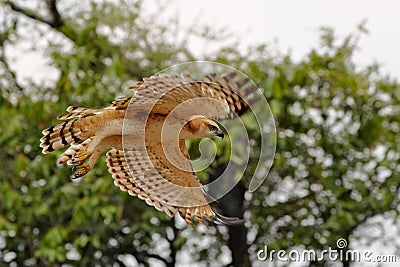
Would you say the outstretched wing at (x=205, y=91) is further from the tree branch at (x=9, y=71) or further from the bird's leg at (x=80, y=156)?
the tree branch at (x=9, y=71)

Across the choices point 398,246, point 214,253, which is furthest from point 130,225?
point 398,246

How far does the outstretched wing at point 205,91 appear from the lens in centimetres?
58

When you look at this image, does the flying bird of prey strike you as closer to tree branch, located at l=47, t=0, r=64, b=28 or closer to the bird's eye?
the bird's eye

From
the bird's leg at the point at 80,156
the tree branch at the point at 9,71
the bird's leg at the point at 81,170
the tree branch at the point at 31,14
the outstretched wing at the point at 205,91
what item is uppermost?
the outstretched wing at the point at 205,91

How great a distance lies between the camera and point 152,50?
10.0 feet

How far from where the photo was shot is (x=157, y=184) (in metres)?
0.66

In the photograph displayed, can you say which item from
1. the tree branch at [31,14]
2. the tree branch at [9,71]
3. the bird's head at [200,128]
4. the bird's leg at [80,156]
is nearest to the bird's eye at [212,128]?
the bird's head at [200,128]

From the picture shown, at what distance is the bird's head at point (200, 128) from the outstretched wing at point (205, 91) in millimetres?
11

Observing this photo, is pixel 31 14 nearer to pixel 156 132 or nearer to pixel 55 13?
pixel 55 13

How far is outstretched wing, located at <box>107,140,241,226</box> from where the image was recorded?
64cm

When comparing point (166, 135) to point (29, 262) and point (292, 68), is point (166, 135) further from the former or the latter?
point (29, 262)

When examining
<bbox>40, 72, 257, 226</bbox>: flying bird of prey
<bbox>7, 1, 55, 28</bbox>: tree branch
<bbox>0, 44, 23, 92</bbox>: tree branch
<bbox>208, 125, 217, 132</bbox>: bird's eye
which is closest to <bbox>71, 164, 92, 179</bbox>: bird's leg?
<bbox>40, 72, 257, 226</bbox>: flying bird of prey

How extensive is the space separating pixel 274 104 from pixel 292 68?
17cm

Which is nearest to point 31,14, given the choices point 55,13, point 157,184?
point 55,13
